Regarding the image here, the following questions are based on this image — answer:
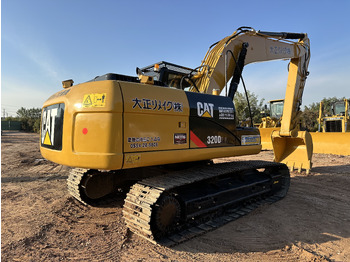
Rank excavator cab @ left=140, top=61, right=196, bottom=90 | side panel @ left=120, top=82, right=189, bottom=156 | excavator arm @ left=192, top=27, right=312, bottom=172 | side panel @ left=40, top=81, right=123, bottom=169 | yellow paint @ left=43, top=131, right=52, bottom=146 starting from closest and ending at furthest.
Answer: side panel @ left=40, top=81, right=123, bottom=169 → side panel @ left=120, top=82, right=189, bottom=156 → yellow paint @ left=43, top=131, right=52, bottom=146 → excavator cab @ left=140, top=61, right=196, bottom=90 → excavator arm @ left=192, top=27, right=312, bottom=172

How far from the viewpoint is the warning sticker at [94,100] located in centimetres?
271

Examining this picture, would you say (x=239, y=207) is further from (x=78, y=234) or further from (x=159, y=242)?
(x=78, y=234)

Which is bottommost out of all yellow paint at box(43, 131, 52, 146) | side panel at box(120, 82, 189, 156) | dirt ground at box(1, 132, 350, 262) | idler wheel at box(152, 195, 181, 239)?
dirt ground at box(1, 132, 350, 262)

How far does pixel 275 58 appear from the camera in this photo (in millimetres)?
5750

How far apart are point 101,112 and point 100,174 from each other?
1.85 m

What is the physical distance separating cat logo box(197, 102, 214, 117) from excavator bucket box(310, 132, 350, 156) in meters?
7.97

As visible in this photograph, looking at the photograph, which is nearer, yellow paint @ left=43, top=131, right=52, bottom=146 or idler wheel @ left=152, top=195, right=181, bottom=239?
idler wheel @ left=152, top=195, right=181, bottom=239

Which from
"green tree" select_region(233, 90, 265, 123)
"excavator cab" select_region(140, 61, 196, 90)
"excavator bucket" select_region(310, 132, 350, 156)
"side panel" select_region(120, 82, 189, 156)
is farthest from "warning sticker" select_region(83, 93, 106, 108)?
"green tree" select_region(233, 90, 265, 123)

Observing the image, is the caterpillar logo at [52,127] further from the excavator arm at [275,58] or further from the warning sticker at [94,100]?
the excavator arm at [275,58]

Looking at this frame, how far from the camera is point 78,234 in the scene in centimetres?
324

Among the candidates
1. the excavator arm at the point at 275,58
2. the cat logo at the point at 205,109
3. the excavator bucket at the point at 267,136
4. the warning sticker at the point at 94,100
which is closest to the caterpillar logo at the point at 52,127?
the warning sticker at the point at 94,100

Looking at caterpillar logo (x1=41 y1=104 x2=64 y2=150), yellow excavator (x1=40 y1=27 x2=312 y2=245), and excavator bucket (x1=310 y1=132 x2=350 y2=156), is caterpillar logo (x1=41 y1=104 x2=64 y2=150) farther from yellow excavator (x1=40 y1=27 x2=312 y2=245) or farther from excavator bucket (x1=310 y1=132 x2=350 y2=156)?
excavator bucket (x1=310 y1=132 x2=350 y2=156)

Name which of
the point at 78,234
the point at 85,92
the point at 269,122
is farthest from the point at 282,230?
the point at 269,122

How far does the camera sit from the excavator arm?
455cm
